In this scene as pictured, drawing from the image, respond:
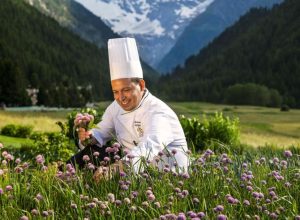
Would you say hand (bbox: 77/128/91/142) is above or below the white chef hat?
below

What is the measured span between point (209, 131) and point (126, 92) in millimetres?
16249

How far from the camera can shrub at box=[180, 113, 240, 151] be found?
22.7 m

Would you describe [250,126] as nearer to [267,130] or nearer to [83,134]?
[267,130]

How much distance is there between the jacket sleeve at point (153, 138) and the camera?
6540mm

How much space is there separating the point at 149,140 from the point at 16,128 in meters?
24.3

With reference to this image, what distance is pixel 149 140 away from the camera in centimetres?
672

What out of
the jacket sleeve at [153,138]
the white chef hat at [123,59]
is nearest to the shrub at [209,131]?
the white chef hat at [123,59]

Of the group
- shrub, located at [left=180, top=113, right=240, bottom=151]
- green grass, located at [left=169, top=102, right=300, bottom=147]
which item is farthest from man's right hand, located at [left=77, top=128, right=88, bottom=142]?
shrub, located at [left=180, top=113, right=240, bottom=151]

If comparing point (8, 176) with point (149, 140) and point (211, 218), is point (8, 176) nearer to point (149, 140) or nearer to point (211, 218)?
point (149, 140)

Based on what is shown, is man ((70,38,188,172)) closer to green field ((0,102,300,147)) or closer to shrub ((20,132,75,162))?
green field ((0,102,300,147))

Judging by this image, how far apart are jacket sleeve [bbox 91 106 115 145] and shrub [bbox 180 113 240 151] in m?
14.1

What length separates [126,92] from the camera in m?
7.42

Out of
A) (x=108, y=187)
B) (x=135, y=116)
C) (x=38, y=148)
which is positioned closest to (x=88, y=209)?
(x=108, y=187)

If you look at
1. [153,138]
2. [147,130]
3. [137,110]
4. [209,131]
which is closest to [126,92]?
[137,110]
